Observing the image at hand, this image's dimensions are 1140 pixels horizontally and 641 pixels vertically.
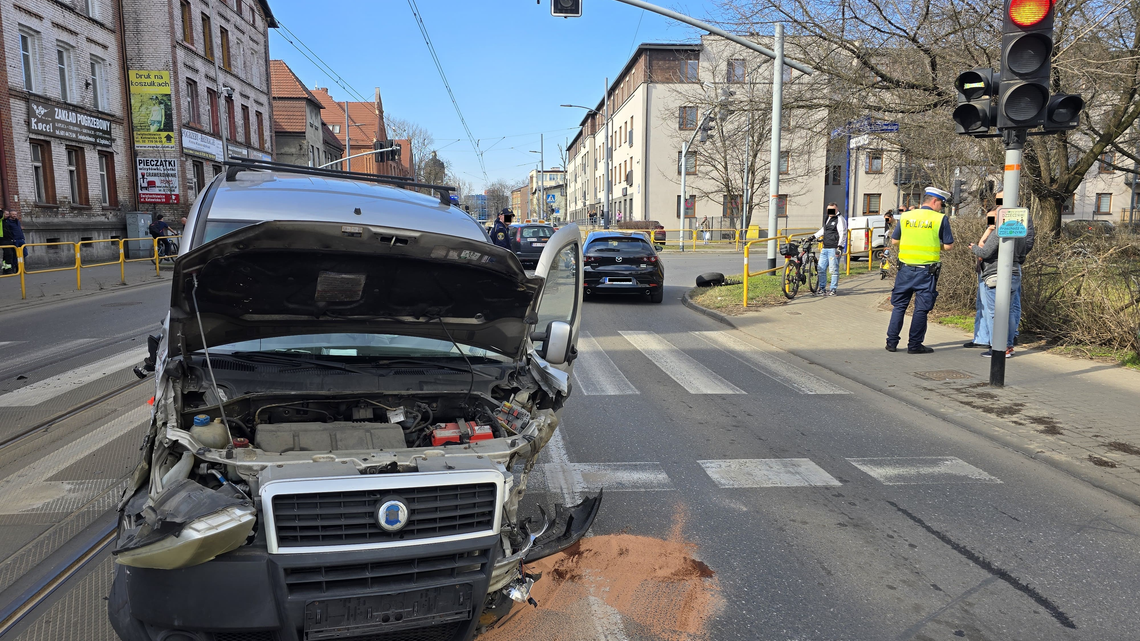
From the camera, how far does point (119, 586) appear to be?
101 inches

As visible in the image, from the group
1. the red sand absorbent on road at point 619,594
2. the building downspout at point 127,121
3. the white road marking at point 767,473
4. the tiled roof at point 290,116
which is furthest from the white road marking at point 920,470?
the tiled roof at point 290,116

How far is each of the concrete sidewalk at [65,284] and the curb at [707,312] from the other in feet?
41.0

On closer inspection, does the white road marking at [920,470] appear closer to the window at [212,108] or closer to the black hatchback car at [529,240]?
the black hatchback car at [529,240]

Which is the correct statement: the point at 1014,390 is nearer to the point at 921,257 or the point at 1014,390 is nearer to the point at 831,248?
the point at 921,257

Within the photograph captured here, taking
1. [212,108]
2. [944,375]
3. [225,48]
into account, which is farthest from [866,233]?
[225,48]

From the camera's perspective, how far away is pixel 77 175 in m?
25.8

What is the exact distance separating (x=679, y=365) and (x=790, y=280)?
6.69 metres

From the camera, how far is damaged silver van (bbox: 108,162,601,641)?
7.84ft

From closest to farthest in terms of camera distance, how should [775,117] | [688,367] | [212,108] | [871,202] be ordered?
[688,367] → [775,117] → [212,108] → [871,202]

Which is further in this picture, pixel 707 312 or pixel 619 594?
pixel 707 312

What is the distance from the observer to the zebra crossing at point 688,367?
777 centimetres

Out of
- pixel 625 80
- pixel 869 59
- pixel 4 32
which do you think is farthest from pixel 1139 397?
pixel 625 80

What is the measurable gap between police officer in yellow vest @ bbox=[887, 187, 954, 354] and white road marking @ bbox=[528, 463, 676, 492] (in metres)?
5.66

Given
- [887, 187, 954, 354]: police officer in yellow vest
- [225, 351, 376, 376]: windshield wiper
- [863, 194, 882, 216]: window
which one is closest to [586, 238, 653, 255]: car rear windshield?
[887, 187, 954, 354]: police officer in yellow vest
